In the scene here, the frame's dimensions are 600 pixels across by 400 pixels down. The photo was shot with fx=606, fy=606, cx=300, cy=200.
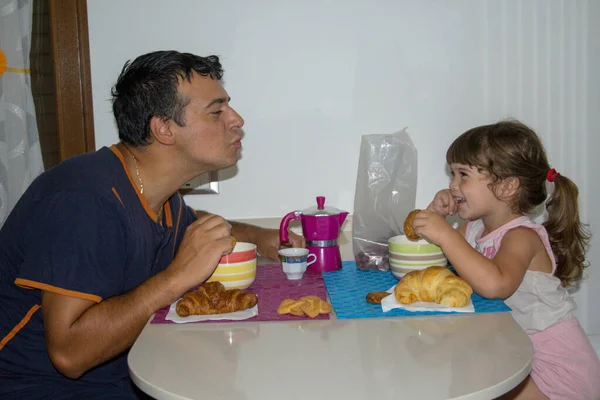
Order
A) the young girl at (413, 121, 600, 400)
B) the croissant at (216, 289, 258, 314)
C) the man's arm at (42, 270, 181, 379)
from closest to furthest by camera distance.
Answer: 1. the man's arm at (42, 270, 181, 379)
2. the croissant at (216, 289, 258, 314)
3. the young girl at (413, 121, 600, 400)

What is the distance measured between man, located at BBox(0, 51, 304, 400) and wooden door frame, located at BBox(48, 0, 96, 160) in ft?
2.07

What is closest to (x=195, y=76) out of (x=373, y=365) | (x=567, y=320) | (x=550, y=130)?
(x=373, y=365)

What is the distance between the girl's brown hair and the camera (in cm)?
168

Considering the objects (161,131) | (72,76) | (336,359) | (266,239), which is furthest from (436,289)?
(72,76)

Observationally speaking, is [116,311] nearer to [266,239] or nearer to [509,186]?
[266,239]

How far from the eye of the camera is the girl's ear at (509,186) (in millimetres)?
1699

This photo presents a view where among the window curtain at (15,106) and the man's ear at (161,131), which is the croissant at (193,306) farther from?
the window curtain at (15,106)

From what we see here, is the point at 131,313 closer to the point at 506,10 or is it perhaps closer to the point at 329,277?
the point at 329,277

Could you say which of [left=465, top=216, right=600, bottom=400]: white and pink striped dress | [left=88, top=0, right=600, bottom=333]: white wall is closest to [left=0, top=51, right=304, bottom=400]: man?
[left=88, top=0, right=600, bottom=333]: white wall

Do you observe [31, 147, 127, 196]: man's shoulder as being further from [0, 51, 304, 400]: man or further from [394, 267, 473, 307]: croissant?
[394, 267, 473, 307]: croissant

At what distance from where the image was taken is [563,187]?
1675mm

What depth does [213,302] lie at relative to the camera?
1.29m

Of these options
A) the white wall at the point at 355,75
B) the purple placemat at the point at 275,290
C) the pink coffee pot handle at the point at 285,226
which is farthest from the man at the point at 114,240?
the white wall at the point at 355,75

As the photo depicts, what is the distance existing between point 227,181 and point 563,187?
3.78ft
